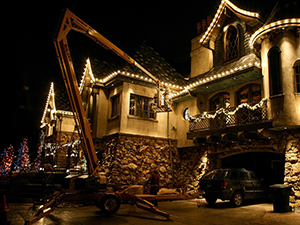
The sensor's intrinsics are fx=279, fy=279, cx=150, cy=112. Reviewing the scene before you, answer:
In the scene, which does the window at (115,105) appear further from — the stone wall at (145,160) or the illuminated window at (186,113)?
the illuminated window at (186,113)

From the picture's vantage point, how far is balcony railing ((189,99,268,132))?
14094 mm

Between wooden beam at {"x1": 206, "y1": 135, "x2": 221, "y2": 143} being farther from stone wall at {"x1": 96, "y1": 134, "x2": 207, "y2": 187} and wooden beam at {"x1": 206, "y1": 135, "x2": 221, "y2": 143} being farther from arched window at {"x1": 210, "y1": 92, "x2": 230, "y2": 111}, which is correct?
arched window at {"x1": 210, "y1": 92, "x2": 230, "y2": 111}

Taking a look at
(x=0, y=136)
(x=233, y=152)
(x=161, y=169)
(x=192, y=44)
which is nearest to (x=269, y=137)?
(x=233, y=152)

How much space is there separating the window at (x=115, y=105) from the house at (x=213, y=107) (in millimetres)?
76

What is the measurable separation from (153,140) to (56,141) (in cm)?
1209

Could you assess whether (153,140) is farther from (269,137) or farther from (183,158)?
(269,137)

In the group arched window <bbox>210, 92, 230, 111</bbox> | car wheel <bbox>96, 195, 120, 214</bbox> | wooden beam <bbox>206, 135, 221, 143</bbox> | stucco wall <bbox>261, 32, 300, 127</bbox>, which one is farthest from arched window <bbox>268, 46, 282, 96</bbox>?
car wheel <bbox>96, 195, 120, 214</bbox>

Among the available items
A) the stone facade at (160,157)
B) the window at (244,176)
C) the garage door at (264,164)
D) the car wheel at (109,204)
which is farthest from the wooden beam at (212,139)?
the car wheel at (109,204)

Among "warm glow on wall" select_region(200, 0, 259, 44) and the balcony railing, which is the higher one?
"warm glow on wall" select_region(200, 0, 259, 44)

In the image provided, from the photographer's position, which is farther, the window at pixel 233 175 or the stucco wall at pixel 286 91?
the window at pixel 233 175

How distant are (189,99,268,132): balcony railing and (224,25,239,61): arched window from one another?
4.31 metres

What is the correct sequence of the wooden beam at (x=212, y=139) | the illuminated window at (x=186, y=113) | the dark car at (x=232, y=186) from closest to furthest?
1. the dark car at (x=232, y=186)
2. the wooden beam at (x=212, y=139)
3. the illuminated window at (x=186, y=113)

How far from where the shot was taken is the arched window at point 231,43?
59.4 feet

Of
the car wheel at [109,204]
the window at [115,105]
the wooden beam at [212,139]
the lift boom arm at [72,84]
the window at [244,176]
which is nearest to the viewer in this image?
the car wheel at [109,204]
